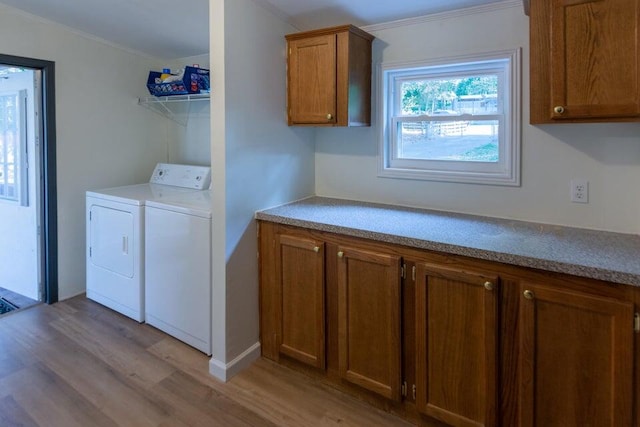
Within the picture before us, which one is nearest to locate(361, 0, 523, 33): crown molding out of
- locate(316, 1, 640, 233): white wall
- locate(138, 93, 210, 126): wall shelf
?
locate(316, 1, 640, 233): white wall

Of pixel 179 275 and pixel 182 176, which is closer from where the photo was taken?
pixel 179 275

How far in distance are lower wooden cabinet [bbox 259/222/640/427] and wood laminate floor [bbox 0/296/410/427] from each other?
0.15 metres

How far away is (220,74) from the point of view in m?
2.10

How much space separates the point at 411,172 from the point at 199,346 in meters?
1.67

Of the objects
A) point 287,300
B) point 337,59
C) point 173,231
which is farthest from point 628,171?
point 173,231

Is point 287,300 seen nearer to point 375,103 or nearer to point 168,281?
point 168,281

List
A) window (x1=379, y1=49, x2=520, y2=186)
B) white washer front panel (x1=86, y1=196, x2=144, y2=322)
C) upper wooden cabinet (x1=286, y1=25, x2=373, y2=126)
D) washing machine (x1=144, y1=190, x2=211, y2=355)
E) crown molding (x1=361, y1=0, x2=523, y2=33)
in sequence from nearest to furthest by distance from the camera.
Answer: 1. crown molding (x1=361, y1=0, x2=523, y2=33)
2. window (x1=379, y1=49, x2=520, y2=186)
3. upper wooden cabinet (x1=286, y1=25, x2=373, y2=126)
4. washing machine (x1=144, y1=190, x2=211, y2=355)
5. white washer front panel (x1=86, y1=196, x2=144, y2=322)

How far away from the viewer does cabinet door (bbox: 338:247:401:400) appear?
6.31 ft

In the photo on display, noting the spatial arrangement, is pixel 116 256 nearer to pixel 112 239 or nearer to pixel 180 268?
pixel 112 239

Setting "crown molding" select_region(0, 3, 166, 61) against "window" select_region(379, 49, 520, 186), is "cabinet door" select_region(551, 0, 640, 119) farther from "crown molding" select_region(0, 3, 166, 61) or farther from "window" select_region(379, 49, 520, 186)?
"crown molding" select_region(0, 3, 166, 61)

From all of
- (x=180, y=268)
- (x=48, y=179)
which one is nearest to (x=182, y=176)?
(x=48, y=179)

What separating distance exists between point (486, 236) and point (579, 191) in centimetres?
58

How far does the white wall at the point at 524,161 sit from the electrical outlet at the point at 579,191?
0.08 feet

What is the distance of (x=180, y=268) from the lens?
2535 mm
